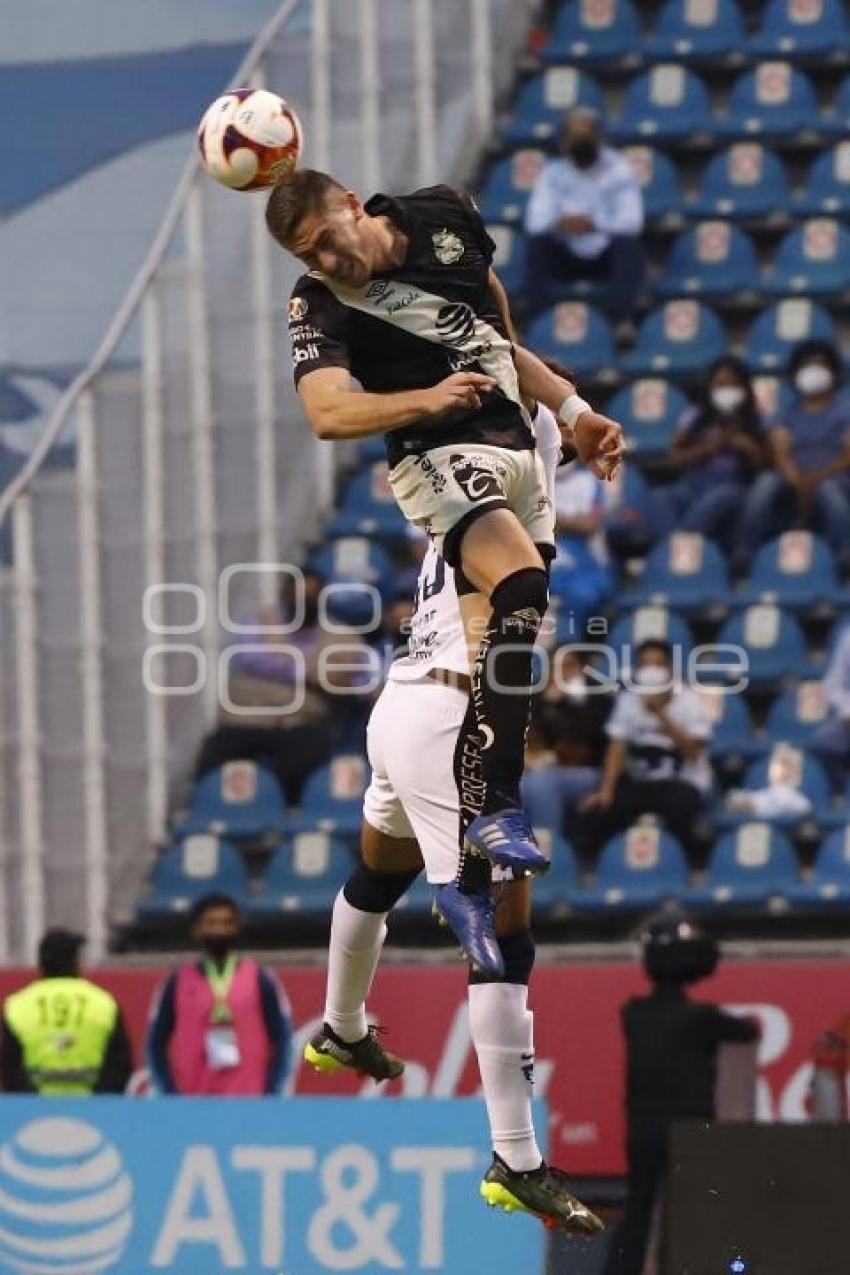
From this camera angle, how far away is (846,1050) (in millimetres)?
12531

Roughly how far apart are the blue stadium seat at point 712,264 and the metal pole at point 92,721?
13.3 ft

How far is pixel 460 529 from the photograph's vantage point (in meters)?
7.80

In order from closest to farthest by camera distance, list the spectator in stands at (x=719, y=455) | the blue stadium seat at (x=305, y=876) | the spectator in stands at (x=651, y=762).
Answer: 1. the spectator in stands at (x=651, y=762)
2. the blue stadium seat at (x=305, y=876)
3. the spectator in stands at (x=719, y=455)

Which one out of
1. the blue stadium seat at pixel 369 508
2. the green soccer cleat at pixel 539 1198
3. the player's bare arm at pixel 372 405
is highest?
the player's bare arm at pixel 372 405

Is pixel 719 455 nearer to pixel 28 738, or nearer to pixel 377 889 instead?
pixel 28 738

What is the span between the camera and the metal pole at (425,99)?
1606 cm

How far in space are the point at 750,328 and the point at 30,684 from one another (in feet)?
15.8

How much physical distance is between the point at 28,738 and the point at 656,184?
529cm

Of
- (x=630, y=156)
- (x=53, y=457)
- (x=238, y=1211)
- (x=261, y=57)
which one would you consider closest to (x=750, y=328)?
(x=630, y=156)

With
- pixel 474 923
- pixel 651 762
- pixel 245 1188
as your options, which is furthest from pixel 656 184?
pixel 474 923

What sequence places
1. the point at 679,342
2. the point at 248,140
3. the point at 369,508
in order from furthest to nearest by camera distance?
the point at 679,342
the point at 369,508
the point at 248,140

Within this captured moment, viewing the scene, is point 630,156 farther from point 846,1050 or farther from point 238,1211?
point 238,1211

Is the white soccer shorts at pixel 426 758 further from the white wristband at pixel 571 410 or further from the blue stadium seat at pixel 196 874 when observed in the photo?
the blue stadium seat at pixel 196 874

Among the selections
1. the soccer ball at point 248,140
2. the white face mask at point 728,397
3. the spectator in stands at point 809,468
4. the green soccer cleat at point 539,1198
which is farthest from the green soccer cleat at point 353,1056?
the white face mask at point 728,397
